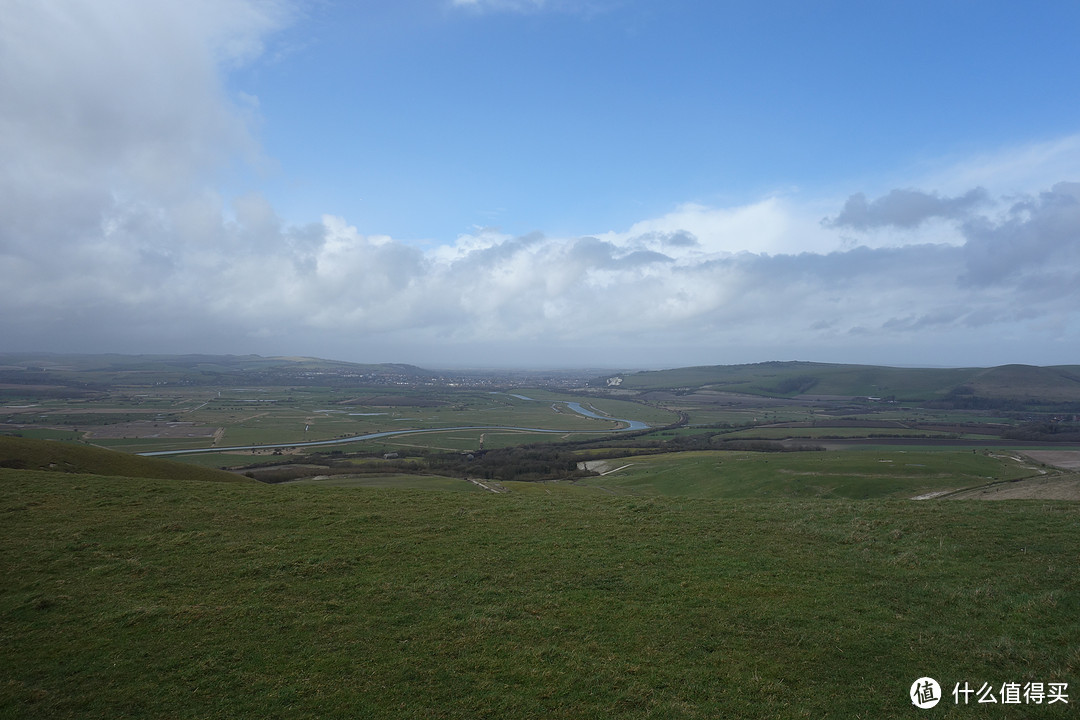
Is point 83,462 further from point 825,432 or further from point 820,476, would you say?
point 825,432

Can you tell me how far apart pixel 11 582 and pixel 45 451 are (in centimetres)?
2393

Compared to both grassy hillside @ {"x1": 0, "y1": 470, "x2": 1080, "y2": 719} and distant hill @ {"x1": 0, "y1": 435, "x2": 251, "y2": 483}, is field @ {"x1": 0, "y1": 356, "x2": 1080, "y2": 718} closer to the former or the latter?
grassy hillside @ {"x1": 0, "y1": 470, "x2": 1080, "y2": 719}

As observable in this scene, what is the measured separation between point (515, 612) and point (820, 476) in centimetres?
5064

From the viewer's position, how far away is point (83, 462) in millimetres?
30812

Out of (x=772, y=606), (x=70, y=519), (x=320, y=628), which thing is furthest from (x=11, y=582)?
(x=772, y=606)

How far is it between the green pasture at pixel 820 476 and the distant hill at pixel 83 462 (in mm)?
40447

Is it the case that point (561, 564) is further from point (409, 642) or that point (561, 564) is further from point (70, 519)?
point (70, 519)

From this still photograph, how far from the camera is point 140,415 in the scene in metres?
145

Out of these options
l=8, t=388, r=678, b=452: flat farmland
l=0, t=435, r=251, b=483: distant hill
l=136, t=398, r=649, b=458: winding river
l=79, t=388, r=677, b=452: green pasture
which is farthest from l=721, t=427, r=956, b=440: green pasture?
l=0, t=435, r=251, b=483: distant hill

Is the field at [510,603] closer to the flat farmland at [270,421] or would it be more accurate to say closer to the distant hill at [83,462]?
the distant hill at [83,462]

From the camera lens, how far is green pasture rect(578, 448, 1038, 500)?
157ft

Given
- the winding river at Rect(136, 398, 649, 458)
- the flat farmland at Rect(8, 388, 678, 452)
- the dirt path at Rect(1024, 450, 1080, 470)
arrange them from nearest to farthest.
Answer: the dirt path at Rect(1024, 450, 1080, 470)
the winding river at Rect(136, 398, 649, 458)
the flat farmland at Rect(8, 388, 678, 452)

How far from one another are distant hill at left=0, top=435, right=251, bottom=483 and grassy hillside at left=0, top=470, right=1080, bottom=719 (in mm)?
12012

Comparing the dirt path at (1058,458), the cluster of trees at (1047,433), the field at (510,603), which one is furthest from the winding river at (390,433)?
the dirt path at (1058,458)
